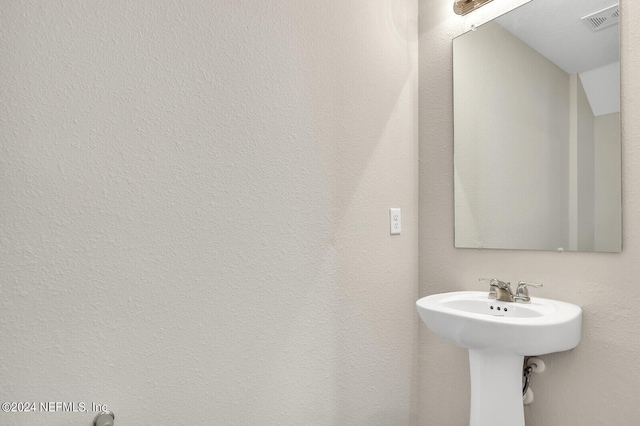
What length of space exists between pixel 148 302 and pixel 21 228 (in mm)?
320

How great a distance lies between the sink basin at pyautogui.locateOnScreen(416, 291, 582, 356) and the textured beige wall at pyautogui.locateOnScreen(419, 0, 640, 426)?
97mm

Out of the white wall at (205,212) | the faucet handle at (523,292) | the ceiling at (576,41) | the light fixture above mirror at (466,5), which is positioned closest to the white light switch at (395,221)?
the white wall at (205,212)

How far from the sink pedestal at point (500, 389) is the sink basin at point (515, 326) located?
110mm

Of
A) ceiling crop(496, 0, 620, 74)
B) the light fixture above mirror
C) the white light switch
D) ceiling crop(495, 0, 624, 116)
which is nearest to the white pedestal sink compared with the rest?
the white light switch

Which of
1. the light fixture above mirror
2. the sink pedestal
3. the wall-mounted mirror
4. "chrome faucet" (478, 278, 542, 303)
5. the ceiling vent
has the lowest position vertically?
the sink pedestal

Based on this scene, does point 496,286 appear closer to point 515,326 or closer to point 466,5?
point 515,326

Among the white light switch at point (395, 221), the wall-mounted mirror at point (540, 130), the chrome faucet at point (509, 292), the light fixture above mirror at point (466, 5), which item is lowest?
the chrome faucet at point (509, 292)

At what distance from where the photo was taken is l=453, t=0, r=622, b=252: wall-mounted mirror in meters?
1.13

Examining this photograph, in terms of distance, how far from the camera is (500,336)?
39.6 inches

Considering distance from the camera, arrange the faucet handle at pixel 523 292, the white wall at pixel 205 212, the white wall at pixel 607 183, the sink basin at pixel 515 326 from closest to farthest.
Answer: the white wall at pixel 205 212
the sink basin at pixel 515 326
the white wall at pixel 607 183
the faucet handle at pixel 523 292

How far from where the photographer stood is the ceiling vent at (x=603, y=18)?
1114 millimetres

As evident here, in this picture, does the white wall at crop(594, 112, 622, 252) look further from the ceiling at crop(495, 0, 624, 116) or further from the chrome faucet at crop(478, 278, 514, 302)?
the chrome faucet at crop(478, 278, 514, 302)

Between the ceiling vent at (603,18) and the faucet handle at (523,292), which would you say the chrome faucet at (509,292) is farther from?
the ceiling vent at (603,18)

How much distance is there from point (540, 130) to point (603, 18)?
0.36 m
